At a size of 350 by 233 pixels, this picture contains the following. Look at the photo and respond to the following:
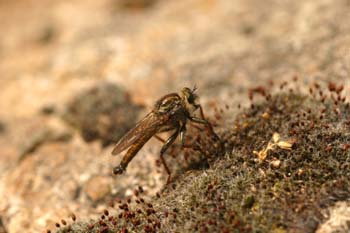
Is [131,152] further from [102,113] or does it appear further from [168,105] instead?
[102,113]

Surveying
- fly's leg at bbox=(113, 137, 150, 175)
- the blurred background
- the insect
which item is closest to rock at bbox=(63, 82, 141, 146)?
the blurred background

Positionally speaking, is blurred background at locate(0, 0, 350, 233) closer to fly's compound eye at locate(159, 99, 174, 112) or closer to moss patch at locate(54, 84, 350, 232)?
moss patch at locate(54, 84, 350, 232)

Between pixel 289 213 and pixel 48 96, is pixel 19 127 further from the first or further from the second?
pixel 289 213

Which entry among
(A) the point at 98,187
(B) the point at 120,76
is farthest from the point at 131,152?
(B) the point at 120,76

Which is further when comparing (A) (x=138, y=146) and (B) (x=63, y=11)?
(B) (x=63, y=11)

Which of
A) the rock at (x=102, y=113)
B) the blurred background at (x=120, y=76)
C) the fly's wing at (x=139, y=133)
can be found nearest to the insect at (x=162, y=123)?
the fly's wing at (x=139, y=133)

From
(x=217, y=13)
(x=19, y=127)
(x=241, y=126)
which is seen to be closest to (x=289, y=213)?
(x=241, y=126)

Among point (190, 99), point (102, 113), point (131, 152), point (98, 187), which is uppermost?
point (190, 99)
